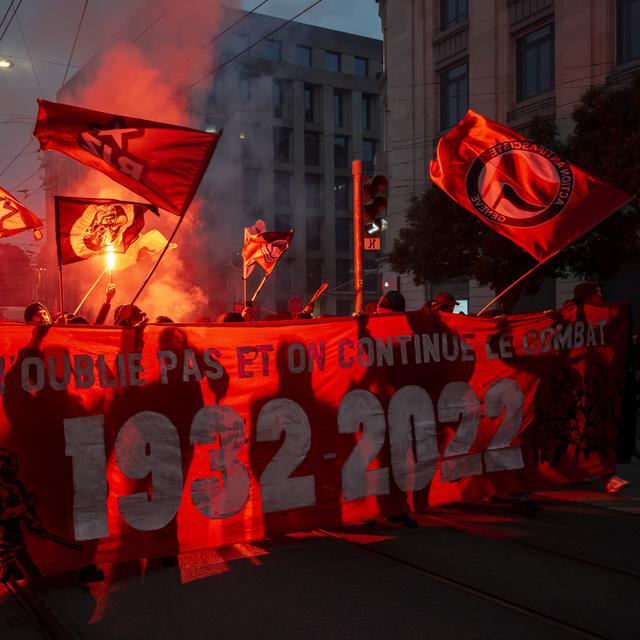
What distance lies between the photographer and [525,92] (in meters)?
21.1

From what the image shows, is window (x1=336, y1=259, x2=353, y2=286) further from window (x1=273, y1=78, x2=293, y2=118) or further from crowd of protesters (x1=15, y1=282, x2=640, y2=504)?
crowd of protesters (x1=15, y1=282, x2=640, y2=504)

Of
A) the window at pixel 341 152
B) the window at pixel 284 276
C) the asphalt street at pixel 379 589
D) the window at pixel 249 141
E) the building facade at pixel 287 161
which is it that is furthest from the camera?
the window at pixel 341 152

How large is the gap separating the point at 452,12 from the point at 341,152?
22671 mm

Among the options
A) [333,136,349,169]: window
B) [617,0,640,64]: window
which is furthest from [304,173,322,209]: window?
[617,0,640,64]: window

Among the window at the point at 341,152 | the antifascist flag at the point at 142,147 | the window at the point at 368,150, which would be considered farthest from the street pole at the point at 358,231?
the window at the point at 368,150

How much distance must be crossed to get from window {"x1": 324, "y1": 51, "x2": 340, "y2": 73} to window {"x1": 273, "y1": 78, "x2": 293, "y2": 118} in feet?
9.88

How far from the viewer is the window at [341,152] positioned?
45.7 meters

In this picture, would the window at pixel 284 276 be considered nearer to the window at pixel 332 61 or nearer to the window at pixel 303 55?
the window at pixel 303 55

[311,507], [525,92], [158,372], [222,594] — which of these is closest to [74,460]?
[158,372]

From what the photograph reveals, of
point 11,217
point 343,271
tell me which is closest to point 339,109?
point 343,271

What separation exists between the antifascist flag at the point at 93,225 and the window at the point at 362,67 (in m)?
41.1

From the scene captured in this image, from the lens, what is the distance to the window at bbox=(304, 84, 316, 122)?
44.2 meters

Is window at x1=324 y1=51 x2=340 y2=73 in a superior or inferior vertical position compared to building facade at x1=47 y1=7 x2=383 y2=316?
superior

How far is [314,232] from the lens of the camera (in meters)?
44.7
